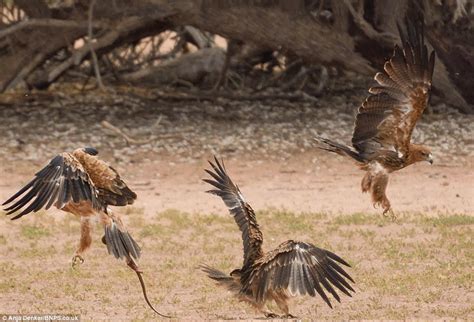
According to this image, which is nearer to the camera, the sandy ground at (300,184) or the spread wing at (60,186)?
the spread wing at (60,186)

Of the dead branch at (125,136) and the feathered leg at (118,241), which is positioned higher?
the feathered leg at (118,241)

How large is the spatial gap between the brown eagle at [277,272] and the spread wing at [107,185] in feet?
2.13

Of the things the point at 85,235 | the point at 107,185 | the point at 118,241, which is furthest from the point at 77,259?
the point at 118,241

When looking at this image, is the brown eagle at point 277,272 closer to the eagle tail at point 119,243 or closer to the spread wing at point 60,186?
the eagle tail at point 119,243

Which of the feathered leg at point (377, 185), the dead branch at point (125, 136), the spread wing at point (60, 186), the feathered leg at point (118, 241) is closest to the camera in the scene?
the spread wing at point (60, 186)

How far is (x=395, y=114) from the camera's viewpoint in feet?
35.1

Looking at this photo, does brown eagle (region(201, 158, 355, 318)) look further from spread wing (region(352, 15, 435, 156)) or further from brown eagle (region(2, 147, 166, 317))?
spread wing (region(352, 15, 435, 156))

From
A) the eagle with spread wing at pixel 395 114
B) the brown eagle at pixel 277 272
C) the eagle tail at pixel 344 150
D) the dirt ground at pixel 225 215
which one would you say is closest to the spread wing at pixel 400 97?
the eagle with spread wing at pixel 395 114

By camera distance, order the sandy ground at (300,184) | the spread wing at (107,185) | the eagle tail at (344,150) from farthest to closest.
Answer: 1. the sandy ground at (300,184)
2. the eagle tail at (344,150)
3. the spread wing at (107,185)

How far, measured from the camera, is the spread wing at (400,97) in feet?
34.4

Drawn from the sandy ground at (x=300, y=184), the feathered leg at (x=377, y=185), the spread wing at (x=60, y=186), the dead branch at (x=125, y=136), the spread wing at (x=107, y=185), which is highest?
the spread wing at (x=60, y=186)

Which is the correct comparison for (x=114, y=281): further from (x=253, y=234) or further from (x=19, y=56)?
(x=19, y=56)

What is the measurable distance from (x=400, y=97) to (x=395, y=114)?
166mm

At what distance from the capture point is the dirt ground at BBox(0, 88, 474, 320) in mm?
8969
